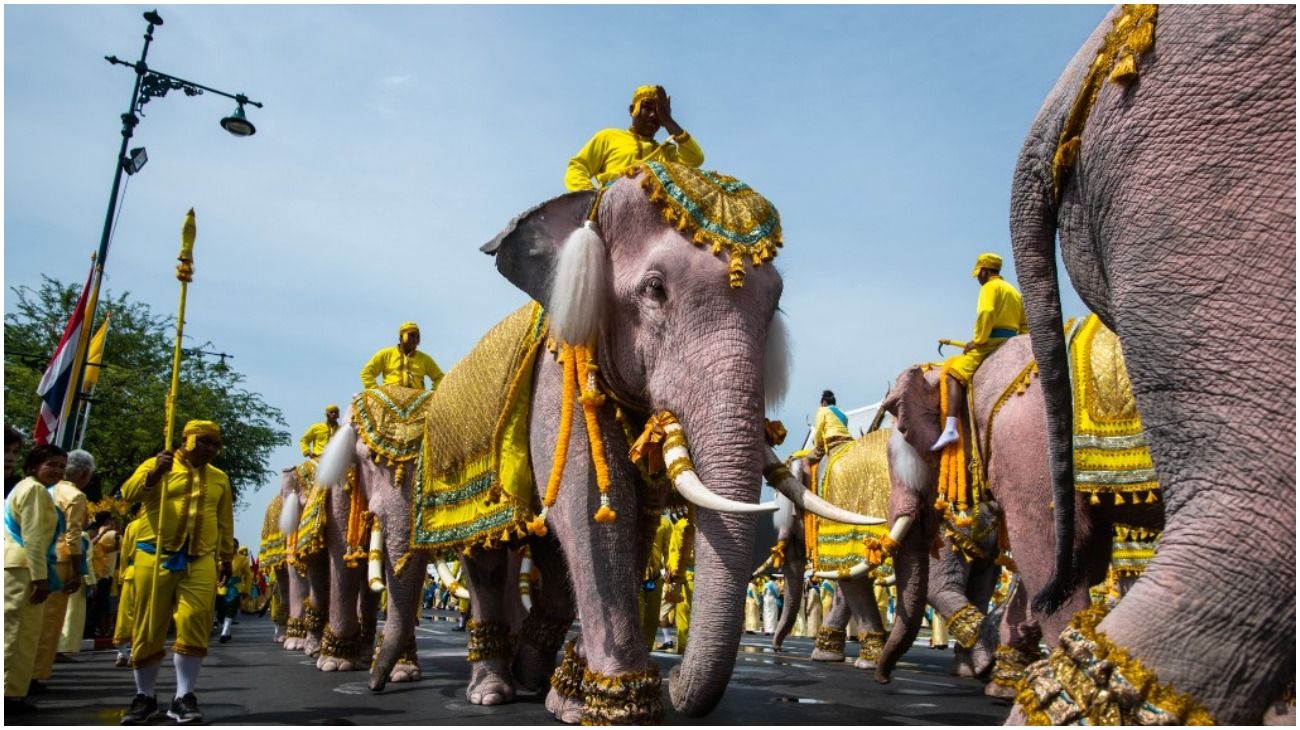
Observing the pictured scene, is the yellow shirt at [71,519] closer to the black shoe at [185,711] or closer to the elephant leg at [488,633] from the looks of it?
the black shoe at [185,711]

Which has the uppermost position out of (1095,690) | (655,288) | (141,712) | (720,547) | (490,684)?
(655,288)

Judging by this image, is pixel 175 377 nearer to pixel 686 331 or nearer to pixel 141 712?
pixel 141 712

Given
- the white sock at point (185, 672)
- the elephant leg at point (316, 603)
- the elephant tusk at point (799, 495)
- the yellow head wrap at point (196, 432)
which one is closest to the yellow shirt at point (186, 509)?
the yellow head wrap at point (196, 432)

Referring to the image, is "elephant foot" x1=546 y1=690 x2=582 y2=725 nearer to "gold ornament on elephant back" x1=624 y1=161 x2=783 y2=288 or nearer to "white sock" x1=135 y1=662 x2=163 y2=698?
"gold ornament on elephant back" x1=624 y1=161 x2=783 y2=288

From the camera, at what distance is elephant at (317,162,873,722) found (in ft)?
14.4

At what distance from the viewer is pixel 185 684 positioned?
→ 586cm

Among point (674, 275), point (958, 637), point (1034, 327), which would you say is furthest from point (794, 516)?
point (1034, 327)

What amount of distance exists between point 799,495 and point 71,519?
19.5 feet

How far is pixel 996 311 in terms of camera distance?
7.71m

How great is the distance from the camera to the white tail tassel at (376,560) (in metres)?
7.45

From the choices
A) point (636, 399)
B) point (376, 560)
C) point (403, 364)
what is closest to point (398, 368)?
point (403, 364)

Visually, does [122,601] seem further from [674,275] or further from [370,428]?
Answer: [674,275]

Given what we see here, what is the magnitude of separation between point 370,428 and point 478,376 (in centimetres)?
243

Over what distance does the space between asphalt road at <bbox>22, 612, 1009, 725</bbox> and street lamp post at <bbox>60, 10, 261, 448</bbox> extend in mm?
3225
